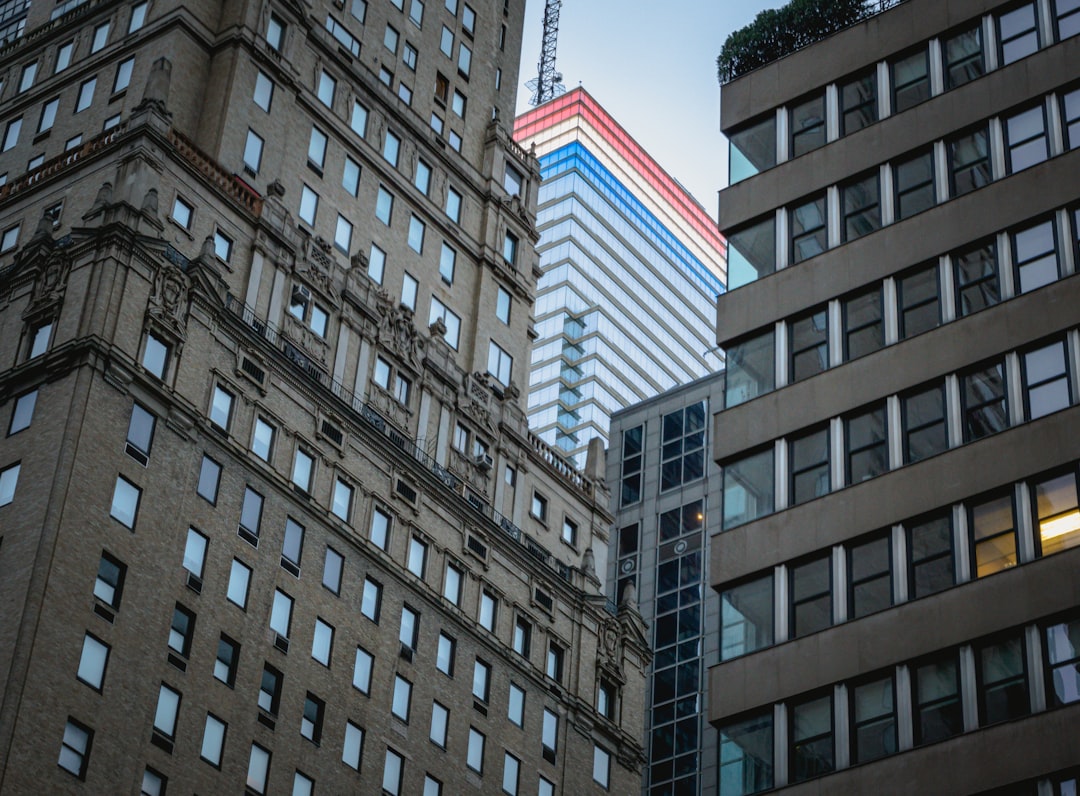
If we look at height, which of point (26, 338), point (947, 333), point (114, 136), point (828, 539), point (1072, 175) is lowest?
point (828, 539)

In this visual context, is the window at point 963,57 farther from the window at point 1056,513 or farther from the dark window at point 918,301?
the window at point 1056,513

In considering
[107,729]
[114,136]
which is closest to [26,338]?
[114,136]

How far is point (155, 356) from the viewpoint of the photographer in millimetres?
69625

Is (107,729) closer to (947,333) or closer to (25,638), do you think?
(25,638)

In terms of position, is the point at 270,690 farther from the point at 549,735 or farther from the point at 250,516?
the point at 549,735

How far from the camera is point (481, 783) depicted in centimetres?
7625

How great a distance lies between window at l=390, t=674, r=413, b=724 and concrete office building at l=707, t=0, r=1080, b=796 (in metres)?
30.0

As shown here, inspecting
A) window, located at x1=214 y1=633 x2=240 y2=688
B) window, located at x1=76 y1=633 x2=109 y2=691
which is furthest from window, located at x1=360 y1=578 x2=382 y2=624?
window, located at x1=76 y1=633 x2=109 y2=691

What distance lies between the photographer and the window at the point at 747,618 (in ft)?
142

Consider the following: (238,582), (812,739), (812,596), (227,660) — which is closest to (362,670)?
(238,582)

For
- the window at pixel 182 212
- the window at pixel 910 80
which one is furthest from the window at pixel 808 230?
the window at pixel 182 212

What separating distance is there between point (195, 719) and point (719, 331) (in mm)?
25670

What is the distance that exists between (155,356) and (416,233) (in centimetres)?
2261

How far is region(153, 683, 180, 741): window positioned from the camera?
206 feet
